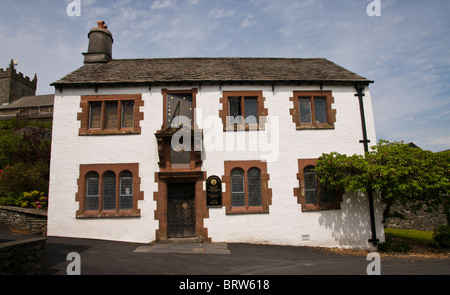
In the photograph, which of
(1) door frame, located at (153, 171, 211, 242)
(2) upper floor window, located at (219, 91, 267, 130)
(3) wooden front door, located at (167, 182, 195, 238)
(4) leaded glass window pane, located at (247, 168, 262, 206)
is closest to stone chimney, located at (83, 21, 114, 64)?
(2) upper floor window, located at (219, 91, 267, 130)

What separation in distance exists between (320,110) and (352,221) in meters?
5.27

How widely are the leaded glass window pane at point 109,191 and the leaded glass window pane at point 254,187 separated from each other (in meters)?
5.96

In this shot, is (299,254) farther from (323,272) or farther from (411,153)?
(411,153)

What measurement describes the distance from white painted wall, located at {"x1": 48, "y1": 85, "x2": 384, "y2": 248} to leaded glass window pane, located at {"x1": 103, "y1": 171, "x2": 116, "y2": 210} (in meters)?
0.60

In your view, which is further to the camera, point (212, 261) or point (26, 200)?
point (26, 200)

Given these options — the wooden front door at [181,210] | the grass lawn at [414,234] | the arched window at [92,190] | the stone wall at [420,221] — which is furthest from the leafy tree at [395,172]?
the arched window at [92,190]

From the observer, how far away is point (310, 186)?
11.9m

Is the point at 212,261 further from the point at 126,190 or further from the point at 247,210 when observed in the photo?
the point at 126,190

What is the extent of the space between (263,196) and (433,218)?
1264cm

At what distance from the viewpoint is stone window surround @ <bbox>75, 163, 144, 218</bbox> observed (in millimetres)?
11164

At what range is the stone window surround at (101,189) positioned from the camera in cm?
1116

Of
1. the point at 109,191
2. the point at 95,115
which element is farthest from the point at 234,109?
the point at 109,191

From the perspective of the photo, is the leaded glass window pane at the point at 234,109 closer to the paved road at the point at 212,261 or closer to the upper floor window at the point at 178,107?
the upper floor window at the point at 178,107

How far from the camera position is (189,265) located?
26.1 feet
